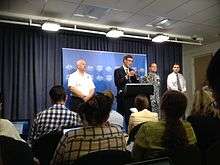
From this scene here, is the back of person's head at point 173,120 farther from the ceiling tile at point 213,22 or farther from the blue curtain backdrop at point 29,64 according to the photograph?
the blue curtain backdrop at point 29,64

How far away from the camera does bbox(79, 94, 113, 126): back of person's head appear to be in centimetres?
196

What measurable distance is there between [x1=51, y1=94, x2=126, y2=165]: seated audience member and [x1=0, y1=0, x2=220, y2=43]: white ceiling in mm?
2956

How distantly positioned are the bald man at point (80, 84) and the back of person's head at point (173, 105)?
11.1 ft

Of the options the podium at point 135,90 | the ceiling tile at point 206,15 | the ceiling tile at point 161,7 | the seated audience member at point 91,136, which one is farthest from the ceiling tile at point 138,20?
the seated audience member at point 91,136

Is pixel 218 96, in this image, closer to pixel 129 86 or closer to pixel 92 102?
pixel 92 102

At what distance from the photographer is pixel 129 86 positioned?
15.8 feet

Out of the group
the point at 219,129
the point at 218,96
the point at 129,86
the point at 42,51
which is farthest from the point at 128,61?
the point at 218,96

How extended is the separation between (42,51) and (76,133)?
14.8ft

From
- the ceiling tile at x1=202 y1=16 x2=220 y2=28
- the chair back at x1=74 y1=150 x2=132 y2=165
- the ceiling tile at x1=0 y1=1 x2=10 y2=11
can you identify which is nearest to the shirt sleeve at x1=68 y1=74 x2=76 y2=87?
the ceiling tile at x1=0 y1=1 x2=10 y2=11

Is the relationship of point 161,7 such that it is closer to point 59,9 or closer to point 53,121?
point 59,9

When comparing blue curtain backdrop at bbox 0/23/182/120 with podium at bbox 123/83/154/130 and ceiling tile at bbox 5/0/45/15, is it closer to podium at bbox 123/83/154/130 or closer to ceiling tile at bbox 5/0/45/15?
ceiling tile at bbox 5/0/45/15

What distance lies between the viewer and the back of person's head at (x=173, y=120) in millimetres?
1873

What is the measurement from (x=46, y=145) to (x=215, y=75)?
1.96m

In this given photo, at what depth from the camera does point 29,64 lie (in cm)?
587
